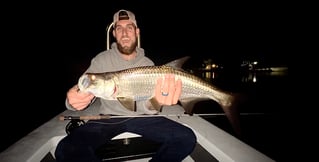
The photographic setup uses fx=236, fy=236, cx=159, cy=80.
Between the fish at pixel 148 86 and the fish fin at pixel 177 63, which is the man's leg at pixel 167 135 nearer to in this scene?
the fish at pixel 148 86

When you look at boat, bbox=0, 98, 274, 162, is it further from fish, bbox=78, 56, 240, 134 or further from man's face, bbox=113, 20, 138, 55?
man's face, bbox=113, 20, 138, 55

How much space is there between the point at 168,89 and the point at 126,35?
3.63ft

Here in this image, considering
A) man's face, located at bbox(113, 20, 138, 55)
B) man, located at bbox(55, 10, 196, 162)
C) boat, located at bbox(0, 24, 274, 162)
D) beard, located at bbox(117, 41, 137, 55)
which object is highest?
man's face, located at bbox(113, 20, 138, 55)

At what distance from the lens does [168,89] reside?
2.94 metres

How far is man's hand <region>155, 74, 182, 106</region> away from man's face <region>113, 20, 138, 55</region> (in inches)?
33.8

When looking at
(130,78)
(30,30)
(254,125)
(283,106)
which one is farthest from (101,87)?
(30,30)

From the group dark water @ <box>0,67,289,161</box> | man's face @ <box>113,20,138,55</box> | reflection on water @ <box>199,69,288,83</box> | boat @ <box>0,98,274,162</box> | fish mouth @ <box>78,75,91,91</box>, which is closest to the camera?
boat @ <box>0,98,274,162</box>

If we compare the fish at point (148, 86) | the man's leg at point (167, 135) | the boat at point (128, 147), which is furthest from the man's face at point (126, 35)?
the boat at point (128, 147)

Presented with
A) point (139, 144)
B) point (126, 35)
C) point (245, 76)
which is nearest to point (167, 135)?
point (139, 144)

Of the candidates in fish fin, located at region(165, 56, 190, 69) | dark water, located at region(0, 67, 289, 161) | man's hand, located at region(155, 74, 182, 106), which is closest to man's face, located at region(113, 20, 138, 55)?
fish fin, located at region(165, 56, 190, 69)

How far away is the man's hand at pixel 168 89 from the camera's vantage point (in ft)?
9.66

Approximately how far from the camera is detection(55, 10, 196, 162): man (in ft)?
8.89

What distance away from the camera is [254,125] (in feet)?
41.5

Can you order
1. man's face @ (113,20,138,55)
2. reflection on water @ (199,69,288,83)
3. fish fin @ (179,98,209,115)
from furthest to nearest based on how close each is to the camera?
1. reflection on water @ (199,69,288,83)
2. man's face @ (113,20,138,55)
3. fish fin @ (179,98,209,115)
